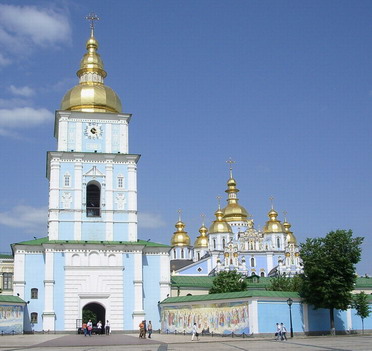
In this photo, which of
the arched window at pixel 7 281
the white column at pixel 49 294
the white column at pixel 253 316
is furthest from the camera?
the arched window at pixel 7 281

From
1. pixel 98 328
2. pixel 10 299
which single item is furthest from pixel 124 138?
pixel 10 299

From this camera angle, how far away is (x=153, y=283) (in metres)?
41.5

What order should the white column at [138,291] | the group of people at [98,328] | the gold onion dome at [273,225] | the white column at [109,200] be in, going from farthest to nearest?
the gold onion dome at [273,225]
the white column at [109,200]
the white column at [138,291]
the group of people at [98,328]

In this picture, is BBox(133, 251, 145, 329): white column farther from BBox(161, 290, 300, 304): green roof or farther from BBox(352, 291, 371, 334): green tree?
BBox(352, 291, 371, 334): green tree

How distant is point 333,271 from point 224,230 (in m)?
51.2

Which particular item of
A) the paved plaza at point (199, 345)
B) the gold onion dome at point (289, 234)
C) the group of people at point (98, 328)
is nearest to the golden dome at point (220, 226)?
the gold onion dome at point (289, 234)

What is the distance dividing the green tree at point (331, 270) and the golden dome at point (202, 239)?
57950mm

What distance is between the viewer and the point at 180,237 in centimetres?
9706

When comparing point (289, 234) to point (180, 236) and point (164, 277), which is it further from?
point (164, 277)

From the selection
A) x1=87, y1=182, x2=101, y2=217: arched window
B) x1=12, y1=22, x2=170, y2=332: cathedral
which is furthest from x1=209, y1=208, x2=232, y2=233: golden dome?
x1=87, y1=182, x2=101, y2=217: arched window

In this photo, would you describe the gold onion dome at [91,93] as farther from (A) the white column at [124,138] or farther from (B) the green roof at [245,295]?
(B) the green roof at [245,295]

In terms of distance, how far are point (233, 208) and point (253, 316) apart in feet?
187

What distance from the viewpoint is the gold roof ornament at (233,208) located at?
→ 8938 centimetres

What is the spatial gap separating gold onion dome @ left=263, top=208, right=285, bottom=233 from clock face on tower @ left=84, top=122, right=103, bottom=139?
47.0m
